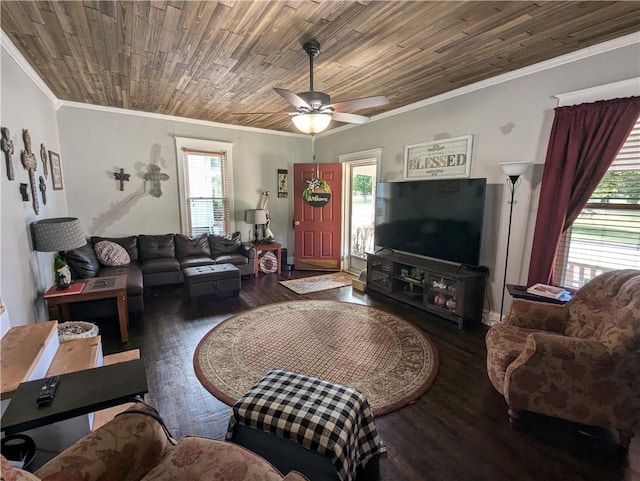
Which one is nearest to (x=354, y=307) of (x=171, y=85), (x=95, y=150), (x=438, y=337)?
(x=438, y=337)

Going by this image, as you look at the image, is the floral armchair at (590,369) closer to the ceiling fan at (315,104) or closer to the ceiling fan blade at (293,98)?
the ceiling fan at (315,104)

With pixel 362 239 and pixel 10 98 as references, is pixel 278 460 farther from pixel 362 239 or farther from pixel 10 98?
pixel 362 239

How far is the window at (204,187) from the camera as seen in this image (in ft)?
16.8

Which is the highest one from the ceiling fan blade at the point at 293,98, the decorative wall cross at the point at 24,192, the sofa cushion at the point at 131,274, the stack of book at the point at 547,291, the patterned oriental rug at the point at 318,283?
the ceiling fan blade at the point at 293,98

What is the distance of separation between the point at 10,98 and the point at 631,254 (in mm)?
5202

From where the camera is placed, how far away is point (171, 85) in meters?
3.41

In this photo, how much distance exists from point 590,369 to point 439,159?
Result: 9.02 ft

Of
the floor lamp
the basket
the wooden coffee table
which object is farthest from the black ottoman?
the floor lamp

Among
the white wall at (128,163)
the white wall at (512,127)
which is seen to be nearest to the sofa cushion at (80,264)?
the white wall at (128,163)

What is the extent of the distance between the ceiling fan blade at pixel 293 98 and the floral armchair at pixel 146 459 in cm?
212

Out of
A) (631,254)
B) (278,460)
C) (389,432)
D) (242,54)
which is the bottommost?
(389,432)

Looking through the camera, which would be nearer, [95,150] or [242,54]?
[242,54]

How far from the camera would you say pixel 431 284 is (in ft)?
11.9

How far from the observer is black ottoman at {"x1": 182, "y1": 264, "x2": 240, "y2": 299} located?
12.9ft
